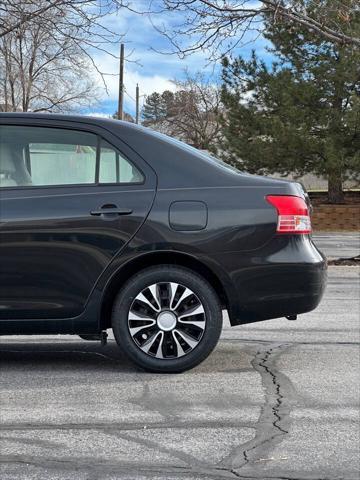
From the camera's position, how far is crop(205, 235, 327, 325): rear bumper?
202 inches

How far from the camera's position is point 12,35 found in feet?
43.8

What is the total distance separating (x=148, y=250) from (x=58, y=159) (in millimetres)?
966

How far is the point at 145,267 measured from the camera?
5.21 metres

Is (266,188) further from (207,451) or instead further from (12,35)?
(12,35)

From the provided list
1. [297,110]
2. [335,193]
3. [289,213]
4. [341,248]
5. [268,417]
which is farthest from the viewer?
[335,193]

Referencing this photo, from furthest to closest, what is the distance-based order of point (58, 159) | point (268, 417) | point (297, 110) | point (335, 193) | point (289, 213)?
point (335, 193) → point (297, 110) → point (58, 159) → point (289, 213) → point (268, 417)

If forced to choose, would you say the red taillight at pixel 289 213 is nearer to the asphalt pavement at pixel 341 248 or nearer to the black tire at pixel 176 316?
the black tire at pixel 176 316

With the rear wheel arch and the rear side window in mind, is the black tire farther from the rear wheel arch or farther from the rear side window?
the rear side window

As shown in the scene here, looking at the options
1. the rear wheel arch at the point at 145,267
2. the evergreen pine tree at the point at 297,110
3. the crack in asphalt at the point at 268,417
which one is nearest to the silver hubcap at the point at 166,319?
the rear wheel arch at the point at 145,267

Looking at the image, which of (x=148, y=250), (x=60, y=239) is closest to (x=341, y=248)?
(x=148, y=250)

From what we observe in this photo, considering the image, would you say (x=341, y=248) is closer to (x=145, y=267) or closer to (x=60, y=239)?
(x=145, y=267)

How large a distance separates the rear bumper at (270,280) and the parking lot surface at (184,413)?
0.48 metres

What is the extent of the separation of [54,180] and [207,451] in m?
2.42

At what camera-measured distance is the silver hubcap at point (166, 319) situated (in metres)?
5.07
